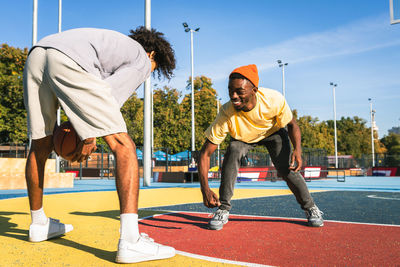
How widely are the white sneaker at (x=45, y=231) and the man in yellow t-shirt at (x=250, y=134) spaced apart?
4.61 feet

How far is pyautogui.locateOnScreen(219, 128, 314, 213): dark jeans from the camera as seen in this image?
4207 mm

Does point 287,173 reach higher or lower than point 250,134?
lower

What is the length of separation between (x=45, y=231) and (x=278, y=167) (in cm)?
257

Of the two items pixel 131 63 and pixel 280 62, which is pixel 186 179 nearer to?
pixel 131 63

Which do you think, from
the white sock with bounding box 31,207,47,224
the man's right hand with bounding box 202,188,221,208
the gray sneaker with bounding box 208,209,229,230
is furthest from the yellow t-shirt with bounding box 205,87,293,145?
the white sock with bounding box 31,207,47,224

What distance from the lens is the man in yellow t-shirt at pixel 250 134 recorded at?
150 inches

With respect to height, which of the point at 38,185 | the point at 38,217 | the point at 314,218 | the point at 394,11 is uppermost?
the point at 394,11

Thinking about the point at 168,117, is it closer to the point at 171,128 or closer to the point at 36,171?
the point at 171,128

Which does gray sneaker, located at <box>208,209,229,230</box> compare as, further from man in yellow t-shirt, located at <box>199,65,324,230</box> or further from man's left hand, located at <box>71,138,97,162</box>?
man's left hand, located at <box>71,138,97,162</box>

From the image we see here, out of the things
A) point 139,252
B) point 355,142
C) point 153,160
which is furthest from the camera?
point 355,142

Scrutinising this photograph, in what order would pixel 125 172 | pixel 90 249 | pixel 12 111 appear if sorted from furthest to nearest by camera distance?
pixel 12 111, pixel 90 249, pixel 125 172

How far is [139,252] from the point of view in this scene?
249cm

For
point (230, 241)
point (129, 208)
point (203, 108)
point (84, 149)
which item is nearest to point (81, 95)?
point (84, 149)

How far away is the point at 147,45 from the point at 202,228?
2.00 m
